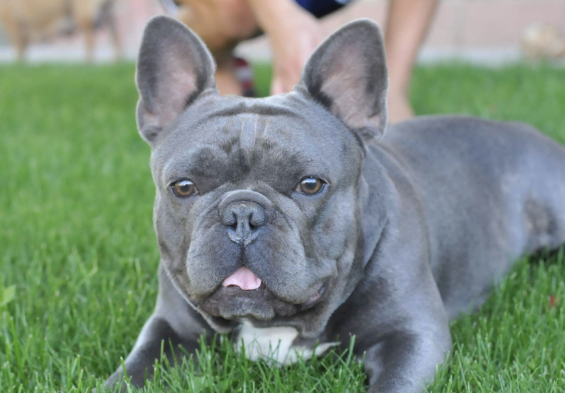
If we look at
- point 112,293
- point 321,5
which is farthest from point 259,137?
point 321,5

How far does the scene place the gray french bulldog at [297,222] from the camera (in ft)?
6.34

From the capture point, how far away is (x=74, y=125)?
5.77 m

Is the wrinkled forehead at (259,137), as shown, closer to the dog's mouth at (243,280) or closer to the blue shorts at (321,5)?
the dog's mouth at (243,280)

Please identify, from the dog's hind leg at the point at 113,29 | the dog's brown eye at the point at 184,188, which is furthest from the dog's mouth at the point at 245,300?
the dog's hind leg at the point at 113,29

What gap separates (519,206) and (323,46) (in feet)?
4.15

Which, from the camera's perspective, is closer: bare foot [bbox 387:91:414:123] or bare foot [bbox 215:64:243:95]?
bare foot [bbox 387:91:414:123]

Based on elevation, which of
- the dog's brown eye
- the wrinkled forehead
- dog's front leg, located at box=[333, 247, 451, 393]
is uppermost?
the wrinkled forehead

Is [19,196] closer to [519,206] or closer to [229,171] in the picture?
[229,171]

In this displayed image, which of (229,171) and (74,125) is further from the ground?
(229,171)

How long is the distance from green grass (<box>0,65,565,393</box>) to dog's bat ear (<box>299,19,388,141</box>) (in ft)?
2.42

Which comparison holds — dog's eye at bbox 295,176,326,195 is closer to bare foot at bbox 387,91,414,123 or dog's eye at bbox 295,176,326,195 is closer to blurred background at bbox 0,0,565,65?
bare foot at bbox 387,91,414,123

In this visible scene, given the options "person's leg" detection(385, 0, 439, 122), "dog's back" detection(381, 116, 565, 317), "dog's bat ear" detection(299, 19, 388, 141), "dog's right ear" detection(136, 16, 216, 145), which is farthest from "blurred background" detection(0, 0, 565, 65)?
"dog's right ear" detection(136, 16, 216, 145)

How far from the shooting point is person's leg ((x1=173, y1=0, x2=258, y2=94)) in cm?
411

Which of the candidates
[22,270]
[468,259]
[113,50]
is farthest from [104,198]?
[113,50]
